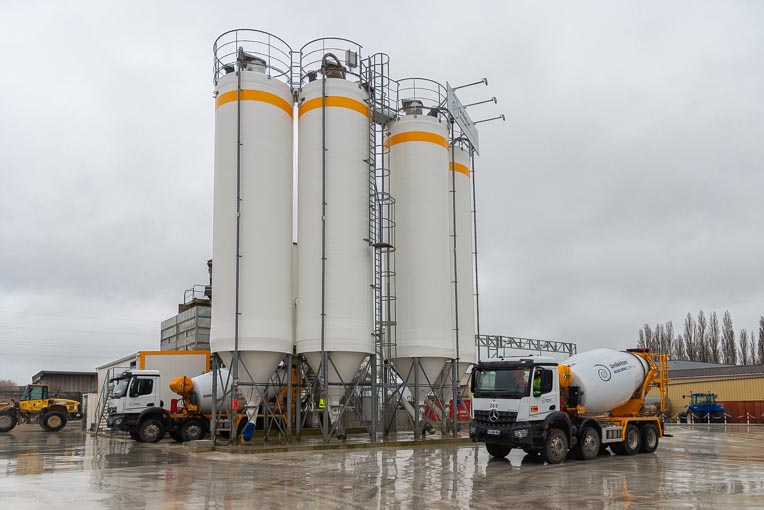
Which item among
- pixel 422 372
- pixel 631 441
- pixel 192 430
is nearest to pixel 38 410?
pixel 192 430

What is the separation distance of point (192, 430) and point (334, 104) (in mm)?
13498

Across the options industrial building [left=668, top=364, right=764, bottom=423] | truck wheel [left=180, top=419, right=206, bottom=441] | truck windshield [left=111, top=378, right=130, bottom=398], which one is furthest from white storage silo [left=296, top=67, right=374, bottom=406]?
industrial building [left=668, top=364, right=764, bottom=423]

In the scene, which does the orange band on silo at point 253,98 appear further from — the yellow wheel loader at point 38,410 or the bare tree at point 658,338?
the bare tree at point 658,338

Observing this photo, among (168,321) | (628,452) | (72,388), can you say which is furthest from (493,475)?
(72,388)

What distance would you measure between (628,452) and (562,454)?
142 inches

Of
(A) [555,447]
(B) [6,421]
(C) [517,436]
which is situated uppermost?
(C) [517,436]

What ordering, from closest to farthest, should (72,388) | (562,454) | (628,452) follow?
(562,454) < (628,452) < (72,388)

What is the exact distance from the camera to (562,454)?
1934cm

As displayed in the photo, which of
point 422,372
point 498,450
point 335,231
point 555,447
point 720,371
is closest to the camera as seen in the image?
point 555,447

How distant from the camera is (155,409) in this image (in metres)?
27.3

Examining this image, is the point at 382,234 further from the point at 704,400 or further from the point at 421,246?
the point at 704,400

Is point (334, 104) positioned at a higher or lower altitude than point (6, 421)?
higher

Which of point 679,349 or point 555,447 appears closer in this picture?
point 555,447

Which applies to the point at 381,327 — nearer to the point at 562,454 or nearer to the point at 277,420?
the point at 277,420
